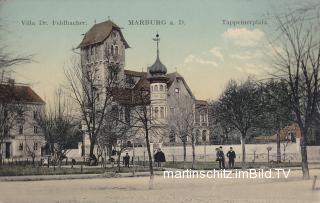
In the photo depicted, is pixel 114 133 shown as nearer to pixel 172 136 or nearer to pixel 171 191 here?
pixel 172 136

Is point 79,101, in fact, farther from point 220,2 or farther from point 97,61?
point 220,2

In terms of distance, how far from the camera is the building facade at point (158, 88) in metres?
17.6

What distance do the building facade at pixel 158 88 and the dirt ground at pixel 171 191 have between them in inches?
122

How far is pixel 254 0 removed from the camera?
43.5ft

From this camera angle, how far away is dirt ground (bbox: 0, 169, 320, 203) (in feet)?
41.0

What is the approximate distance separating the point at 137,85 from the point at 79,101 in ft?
8.23

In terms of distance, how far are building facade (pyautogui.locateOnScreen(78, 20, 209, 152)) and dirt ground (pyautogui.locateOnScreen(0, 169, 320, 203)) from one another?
3092mm

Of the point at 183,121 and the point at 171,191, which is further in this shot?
the point at 183,121

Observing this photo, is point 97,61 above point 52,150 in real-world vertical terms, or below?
above

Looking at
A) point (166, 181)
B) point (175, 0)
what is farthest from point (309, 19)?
point (166, 181)

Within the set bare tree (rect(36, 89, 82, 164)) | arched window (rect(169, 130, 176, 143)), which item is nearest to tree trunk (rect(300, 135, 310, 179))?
bare tree (rect(36, 89, 82, 164))

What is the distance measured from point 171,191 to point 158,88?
16.8m

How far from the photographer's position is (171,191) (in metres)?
13.7

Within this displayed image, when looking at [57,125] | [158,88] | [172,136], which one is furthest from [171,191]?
[172,136]
